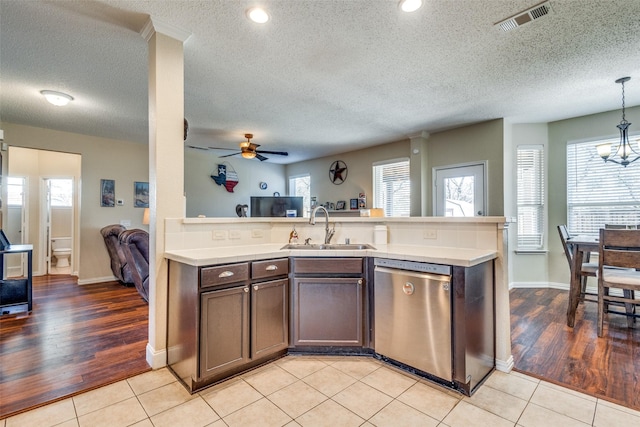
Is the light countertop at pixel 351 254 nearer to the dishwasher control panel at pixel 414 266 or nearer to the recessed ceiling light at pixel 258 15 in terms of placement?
the dishwasher control panel at pixel 414 266

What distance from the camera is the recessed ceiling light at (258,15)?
81.8 inches

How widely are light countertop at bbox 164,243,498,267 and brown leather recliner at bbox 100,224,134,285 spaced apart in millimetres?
2947

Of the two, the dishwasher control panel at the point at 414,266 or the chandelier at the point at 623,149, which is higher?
the chandelier at the point at 623,149

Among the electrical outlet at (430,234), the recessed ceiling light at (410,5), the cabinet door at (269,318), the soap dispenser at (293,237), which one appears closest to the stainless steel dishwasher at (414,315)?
the electrical outlet at (430,234)

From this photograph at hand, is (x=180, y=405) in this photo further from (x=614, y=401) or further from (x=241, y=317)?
(x=614, y=401)

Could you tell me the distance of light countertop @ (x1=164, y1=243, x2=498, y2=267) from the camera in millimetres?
1933

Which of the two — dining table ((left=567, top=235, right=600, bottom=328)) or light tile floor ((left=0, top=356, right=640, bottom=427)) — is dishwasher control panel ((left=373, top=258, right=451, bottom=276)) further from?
dining table ((left=567, top=235, right=600, bottom=328))

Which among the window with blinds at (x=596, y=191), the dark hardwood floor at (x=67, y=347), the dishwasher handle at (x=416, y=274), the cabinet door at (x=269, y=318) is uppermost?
the window with blinds at (x=596, y=191)

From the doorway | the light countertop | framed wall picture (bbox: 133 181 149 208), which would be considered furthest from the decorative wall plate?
the doorway

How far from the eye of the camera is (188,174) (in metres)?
6.62

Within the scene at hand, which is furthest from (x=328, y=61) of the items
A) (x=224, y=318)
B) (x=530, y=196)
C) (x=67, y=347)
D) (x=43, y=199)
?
(x=43, y=199)

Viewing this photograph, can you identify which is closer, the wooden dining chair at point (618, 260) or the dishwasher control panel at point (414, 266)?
the dishwasher control panel at point (414, 266)

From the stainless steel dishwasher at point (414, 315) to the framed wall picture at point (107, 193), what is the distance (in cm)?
523

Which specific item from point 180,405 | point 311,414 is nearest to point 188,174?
point 180,405
